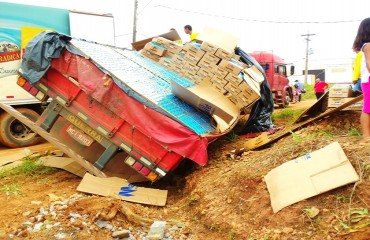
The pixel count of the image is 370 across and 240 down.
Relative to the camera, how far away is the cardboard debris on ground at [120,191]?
4.32 metres

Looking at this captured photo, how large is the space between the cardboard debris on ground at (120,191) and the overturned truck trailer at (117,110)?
0.75 ft

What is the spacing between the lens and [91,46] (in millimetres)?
5500

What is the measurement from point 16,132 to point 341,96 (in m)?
7.24

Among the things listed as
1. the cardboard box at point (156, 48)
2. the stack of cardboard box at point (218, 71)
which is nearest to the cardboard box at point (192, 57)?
the stack of cardboard box at point (218, 71)

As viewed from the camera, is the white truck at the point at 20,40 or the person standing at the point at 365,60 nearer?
the person standing at the point at 365,60

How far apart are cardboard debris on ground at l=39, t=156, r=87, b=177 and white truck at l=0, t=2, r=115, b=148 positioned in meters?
2.76

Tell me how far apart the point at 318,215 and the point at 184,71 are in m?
3.89

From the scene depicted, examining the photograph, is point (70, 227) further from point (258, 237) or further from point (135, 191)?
point (258, 237)

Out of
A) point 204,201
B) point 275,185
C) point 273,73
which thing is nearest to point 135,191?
point 204,201

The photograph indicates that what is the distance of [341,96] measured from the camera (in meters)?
5.54

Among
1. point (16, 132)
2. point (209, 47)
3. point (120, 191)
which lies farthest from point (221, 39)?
point (16, 132)

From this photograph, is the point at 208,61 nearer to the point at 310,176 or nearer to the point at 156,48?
the point at 156,48

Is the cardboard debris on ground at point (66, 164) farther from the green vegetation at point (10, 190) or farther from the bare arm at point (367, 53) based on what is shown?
the bare arm at point (367, 53)

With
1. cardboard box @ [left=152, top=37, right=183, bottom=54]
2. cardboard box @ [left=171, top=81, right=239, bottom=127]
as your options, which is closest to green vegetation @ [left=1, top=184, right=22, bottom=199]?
cardboard box @ [left=171, top=81, right=239, bottom=127]
